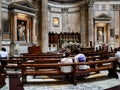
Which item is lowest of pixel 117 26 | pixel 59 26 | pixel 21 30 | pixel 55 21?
pixel 21 30

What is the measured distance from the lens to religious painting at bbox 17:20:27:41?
1983 cm

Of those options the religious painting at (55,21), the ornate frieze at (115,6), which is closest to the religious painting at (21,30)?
the religious painting at (55,21)

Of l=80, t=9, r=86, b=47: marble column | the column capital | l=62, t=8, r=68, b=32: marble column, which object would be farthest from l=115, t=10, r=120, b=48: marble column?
l=62, t=8, r=68, b=32: marble column

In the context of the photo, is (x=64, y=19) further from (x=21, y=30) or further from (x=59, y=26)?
(x=21, y=30)

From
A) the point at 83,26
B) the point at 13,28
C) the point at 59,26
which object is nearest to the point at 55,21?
the point at 59,26

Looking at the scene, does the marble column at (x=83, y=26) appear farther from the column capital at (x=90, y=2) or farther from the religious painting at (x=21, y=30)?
the religious painting at (x=21, y=30)

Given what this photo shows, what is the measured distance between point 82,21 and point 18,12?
10988 mm

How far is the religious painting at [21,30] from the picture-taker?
19828mm

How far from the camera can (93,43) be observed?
87.9 ft

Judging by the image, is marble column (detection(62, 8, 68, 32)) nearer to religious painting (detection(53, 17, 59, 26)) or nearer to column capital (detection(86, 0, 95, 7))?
religious painting (detection(53, 17, 59, 26))

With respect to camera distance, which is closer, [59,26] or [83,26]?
[83,26]

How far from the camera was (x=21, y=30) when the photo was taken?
66.0ft

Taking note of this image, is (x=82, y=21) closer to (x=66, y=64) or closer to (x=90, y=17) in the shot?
(x=90, y=17)

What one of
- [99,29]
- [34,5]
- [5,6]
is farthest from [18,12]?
[99,29]
